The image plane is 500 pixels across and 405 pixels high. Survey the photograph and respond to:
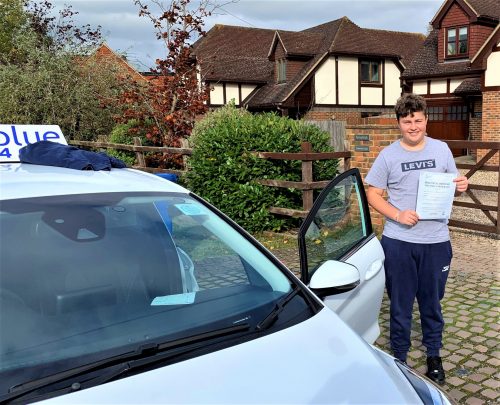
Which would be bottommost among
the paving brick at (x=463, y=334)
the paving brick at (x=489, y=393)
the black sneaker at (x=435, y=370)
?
the paving brick at (x=463, y=334)

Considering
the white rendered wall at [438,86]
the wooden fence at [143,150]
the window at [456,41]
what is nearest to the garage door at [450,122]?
the white rendered wall at [438,86]

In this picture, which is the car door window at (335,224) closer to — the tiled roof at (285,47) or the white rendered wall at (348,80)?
the tiled roof at (285,47)

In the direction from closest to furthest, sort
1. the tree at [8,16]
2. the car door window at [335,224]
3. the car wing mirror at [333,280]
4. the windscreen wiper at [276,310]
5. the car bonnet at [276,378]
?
1. the car bonnet at [276,378]
2. the windscreen wiper at [276,310]
3. the car wing mirror at [333,280]
4. the car door window at [335,224]
5. the tree at [8,16]

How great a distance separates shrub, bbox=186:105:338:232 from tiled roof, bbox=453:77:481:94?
1622cm

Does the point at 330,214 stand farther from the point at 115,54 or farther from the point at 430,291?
the point at 115,54

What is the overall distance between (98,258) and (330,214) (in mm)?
1431

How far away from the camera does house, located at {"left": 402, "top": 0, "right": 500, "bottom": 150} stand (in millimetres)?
22922

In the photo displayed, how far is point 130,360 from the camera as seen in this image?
1825 millimetres

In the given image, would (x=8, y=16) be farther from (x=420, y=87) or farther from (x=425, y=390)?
(x=425, y=390)

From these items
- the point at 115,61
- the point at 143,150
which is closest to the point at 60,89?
the point at 115,61

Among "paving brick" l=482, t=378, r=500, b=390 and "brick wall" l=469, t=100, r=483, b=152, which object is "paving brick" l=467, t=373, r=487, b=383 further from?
"brick wall" l=469, t=100, r=483, b=152

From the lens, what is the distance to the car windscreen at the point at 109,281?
192 centimetres

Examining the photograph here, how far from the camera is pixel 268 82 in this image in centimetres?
3300

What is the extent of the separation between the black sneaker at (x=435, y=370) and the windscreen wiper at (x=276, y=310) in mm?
1788
